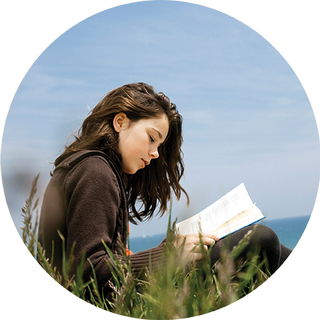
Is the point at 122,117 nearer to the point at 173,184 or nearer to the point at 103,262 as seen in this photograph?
the point at 173,184

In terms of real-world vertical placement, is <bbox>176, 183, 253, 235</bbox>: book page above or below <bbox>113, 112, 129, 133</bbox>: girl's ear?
below

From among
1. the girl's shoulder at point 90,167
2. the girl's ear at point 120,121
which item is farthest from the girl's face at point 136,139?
the girl's shoulder at point 90,167

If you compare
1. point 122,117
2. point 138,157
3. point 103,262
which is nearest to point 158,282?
point 103,262

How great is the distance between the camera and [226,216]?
1.85 m

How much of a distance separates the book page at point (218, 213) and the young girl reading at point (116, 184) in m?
0.13

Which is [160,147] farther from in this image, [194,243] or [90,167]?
[194,243]

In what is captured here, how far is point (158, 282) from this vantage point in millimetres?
1223

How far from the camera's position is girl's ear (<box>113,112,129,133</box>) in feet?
6.38

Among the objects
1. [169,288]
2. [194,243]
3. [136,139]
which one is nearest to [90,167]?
[136,139]

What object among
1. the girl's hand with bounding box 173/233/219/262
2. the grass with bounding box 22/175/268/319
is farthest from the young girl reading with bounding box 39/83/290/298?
the grass with bounding box 22/175/268/319

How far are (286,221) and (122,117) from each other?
43.5 inches

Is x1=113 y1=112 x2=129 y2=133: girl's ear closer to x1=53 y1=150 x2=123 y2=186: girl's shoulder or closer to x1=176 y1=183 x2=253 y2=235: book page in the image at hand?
x1=53 y1=150 x2=123 y2=186: girl's shoulder

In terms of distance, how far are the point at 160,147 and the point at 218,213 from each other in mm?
573

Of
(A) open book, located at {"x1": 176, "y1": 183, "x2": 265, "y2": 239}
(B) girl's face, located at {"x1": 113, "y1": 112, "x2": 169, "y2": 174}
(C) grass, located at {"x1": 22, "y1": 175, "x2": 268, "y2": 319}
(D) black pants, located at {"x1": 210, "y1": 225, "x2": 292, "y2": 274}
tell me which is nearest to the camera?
(C) grass, located at {"x1": 22, "y1": 175, "x2": 268, "y2": 319}
